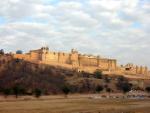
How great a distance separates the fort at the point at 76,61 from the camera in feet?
455

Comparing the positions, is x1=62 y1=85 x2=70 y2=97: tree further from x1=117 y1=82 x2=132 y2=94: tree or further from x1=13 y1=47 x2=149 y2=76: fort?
x1=13 y1=47 x2=149 y2=76: fort

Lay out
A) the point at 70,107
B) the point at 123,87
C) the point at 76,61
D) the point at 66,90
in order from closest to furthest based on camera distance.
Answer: the point at 70,107 → the point at 66,90 → the point at 123,87 → the point at 76,61

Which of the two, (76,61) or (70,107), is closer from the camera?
(70,107)

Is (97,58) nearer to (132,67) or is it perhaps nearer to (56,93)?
(132,67)

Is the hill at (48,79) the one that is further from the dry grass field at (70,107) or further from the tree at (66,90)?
the dry grass field at (70,107)

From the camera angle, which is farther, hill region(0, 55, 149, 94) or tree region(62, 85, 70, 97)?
hill region(0, 55, 149, 94)

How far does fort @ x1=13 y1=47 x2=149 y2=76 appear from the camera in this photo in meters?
139

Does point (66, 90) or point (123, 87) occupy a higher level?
point (66, 90)

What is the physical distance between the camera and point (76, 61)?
152375 millimetres

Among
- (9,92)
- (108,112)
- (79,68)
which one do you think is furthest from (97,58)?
(108,112)


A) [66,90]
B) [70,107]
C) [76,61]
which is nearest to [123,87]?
[66,90]

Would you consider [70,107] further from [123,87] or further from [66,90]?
[123,87]

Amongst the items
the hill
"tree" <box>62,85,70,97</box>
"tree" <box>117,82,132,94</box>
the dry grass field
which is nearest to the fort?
the hill

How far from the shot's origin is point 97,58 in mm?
170375
